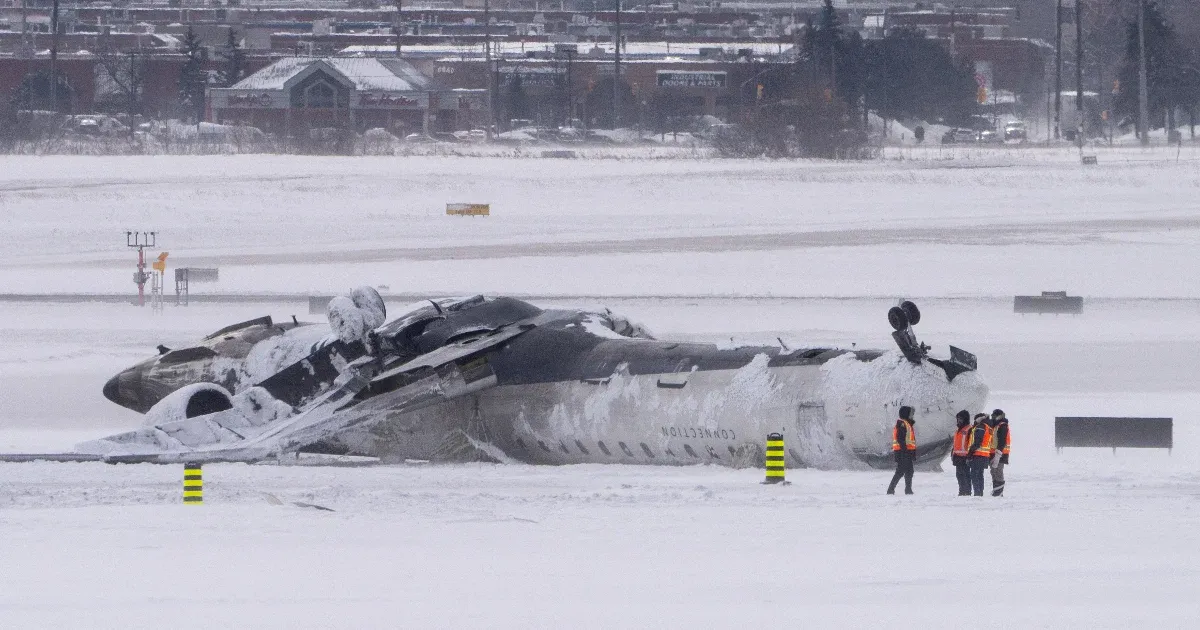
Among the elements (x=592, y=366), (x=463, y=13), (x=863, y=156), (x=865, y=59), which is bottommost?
(x=592, y=366)

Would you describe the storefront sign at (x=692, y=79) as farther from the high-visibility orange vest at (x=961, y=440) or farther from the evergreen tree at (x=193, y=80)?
the high-visibility orange vest at (x=961, y=440)

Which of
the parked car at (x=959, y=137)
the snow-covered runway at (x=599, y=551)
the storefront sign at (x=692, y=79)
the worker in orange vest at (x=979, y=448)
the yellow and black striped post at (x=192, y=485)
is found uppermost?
the storefront sign at (x=692, y=79)

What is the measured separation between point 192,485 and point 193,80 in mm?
127869

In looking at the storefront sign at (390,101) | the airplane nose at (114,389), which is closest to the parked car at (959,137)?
the storefront sign at (390,101)

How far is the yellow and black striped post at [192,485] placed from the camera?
18375mm

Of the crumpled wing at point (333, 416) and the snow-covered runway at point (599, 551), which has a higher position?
the crumpled wing at point (333, 416)

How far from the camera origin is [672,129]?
433 ft

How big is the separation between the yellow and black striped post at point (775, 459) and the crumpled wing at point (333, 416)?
3991 millimetres

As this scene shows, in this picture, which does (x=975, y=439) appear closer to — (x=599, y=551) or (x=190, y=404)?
(x=599, y=551)

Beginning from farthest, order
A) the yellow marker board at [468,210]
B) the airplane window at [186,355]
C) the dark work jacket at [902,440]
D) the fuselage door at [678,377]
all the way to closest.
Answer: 1. the yellow marker board at [468,210]
2. the airplane window at [186,355]
3. the fuselage door at [678,377]
4. the dark work jacket at [902,440]

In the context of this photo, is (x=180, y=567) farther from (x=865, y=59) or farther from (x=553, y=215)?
(x=865, y=59)

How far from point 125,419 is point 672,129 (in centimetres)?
10805

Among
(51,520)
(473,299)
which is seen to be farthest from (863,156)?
(51,520)

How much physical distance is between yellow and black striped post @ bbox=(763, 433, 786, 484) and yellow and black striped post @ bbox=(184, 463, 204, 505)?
21.5 ft
